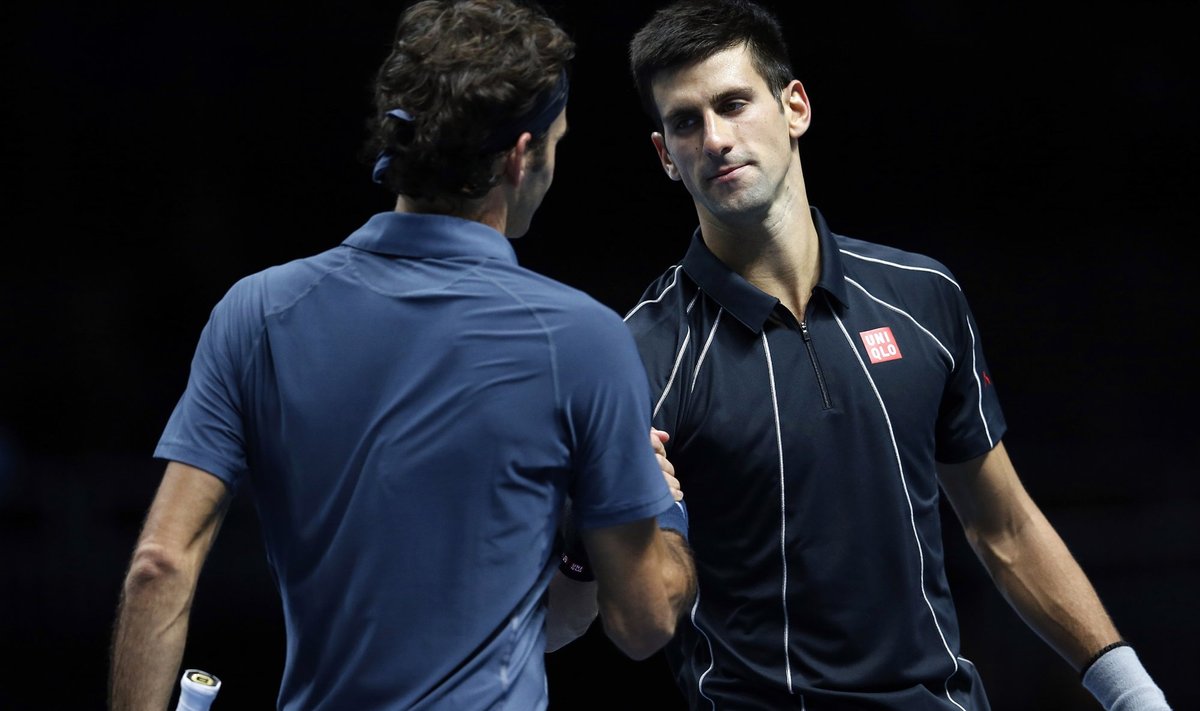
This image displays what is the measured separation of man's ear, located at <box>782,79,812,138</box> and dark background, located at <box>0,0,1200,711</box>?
4442 mm

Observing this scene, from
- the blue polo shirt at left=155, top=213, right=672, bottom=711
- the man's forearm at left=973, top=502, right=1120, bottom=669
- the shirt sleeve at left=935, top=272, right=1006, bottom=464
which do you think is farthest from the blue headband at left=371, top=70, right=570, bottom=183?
the man's forearm at left=973, top=502, right=1120, bottom=669

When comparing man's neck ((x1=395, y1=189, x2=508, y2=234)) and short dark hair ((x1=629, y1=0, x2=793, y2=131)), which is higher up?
short dark hair ((x1=629, y1=0, x2=793, y2=131))

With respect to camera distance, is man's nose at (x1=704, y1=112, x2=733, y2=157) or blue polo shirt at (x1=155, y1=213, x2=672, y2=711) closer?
blue polo shirt at (x1=155, y1=213, x2=672, y2=711)

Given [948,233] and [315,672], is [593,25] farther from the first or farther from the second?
[315,672]

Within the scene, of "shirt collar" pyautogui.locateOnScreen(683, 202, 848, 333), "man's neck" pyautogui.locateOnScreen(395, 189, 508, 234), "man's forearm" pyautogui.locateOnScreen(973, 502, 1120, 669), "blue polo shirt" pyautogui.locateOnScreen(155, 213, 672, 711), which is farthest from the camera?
"man's forearm" pyautogui.locateOnScreen(973, 502, 1120, 669)

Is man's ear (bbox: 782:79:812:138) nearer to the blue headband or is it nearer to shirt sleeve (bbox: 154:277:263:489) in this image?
the blue headband

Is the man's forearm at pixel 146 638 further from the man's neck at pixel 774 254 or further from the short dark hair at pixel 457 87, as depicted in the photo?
the man's neck at pixel 774 254

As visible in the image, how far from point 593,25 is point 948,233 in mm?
2395

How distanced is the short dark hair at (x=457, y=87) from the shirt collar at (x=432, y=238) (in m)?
0.04

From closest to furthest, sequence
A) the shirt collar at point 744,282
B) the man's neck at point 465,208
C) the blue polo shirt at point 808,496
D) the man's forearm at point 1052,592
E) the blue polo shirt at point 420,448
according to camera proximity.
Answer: the blue polo shirt at point 420,448 → the man's neck at point 465,208 → the blue polo shirt at point 808,496 → the shirt collar at point 744,282 → the man's forearm at point 1052,592

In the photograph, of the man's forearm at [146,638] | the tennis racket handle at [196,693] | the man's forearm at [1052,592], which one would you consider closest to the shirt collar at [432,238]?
the man's forearm at [146,638]

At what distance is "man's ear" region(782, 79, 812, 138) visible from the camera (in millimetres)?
2699

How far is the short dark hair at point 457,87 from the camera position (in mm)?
1764

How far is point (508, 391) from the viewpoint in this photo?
170cm
